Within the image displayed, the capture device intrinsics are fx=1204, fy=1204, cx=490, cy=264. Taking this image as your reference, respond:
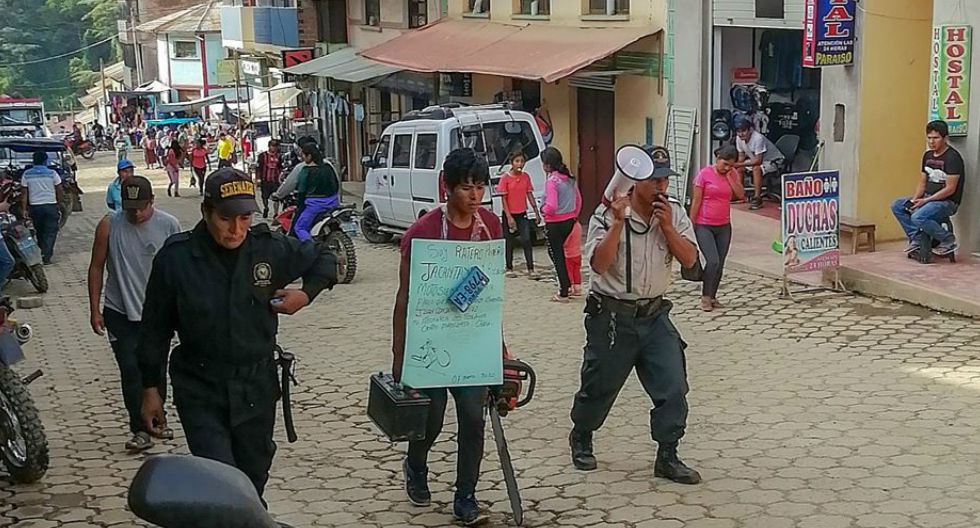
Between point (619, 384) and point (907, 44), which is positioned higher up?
point (907, 44)

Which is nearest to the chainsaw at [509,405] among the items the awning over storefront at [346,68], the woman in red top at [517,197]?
the woman in red top at [517,197]

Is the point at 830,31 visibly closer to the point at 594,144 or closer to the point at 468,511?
the point at 594,144

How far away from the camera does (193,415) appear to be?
457cm

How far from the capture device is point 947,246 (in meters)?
11.3

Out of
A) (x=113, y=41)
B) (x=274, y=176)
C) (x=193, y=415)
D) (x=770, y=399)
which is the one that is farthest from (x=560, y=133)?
(x=113, y=41)

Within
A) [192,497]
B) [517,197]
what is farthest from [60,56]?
[192,497]

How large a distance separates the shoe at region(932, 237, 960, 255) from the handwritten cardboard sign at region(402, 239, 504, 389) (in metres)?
7.15

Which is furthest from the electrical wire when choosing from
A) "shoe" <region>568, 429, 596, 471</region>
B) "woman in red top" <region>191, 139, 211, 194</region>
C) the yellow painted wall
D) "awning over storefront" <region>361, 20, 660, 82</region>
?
"shoe" <region>568, 429, 596, 471</region>

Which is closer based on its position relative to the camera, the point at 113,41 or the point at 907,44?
the point at 907,44

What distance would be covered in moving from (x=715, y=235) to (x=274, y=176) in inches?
560

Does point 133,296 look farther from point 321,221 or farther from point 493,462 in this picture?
point 321,221

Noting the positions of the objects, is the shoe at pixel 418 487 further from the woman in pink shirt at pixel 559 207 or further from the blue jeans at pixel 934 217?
the blue jeans at pixel 934 217

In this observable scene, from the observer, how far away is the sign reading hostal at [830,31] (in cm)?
1242

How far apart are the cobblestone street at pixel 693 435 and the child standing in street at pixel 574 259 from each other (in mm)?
940
